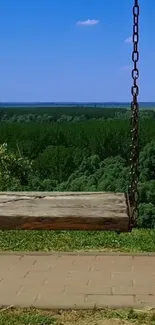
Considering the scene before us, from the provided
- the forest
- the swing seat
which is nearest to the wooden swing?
the swing seat

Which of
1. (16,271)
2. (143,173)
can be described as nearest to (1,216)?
(16,271)

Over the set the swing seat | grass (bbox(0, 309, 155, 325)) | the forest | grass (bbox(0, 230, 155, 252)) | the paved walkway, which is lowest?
the forest

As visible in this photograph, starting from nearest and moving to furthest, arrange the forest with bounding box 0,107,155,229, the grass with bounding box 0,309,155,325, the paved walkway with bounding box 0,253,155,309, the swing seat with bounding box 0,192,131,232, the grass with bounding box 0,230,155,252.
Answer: the swing seat with bounding box 0,192,131,232
the grass with bounding box 0,309,155,325
the paved walkway with bounding box 0,253,155,309
the grass with bounding box 0,230,155,252
the forest with bounding box 0,107,155,229

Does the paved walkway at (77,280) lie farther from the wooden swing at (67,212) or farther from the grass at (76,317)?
the wooden swing at (67,212)

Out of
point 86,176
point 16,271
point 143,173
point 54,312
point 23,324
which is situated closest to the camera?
point 23,324

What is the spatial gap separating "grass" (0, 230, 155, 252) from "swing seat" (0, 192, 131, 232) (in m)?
2.45

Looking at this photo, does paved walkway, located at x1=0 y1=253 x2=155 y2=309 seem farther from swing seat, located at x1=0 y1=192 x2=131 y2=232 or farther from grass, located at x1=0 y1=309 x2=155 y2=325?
swing seat, located at x1=0 y1=192 x2=131 y2=232

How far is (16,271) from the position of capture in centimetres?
A: 513

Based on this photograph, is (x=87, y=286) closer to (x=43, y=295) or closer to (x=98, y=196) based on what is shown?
(x=43, y=295)

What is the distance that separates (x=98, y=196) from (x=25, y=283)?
1.62 m

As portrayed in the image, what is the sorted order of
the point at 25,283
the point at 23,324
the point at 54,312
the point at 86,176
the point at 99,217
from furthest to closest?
the point at 86,176 → the point at 25,283 → the point at 54,312 → the point at 23,324 → the point at 99,217

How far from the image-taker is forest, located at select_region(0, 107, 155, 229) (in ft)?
35.7

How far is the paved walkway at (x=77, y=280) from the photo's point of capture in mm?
4293

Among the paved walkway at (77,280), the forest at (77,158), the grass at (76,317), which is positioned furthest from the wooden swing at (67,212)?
the forest at (77,158)
